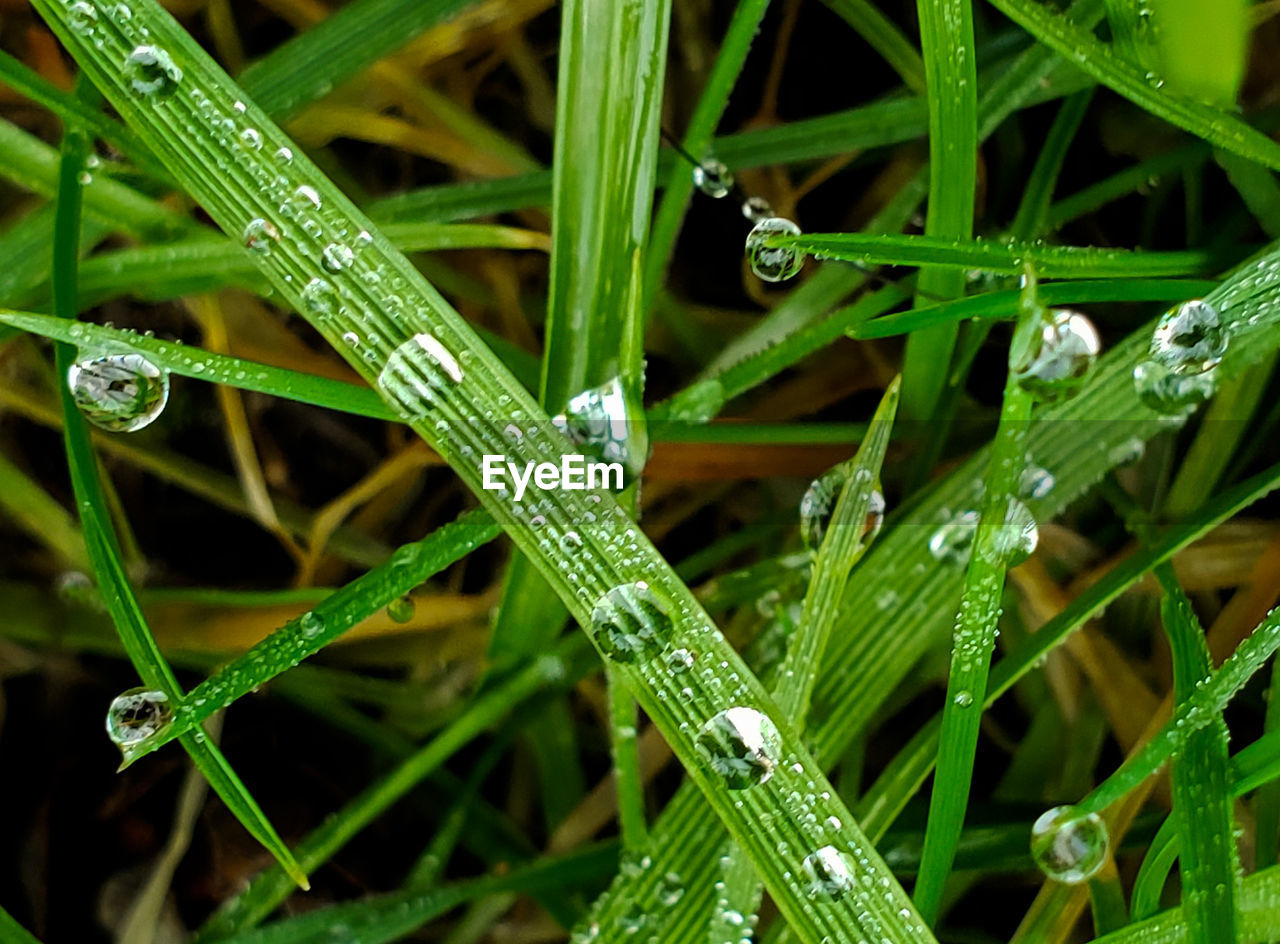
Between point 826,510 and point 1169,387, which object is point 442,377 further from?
point 1169,387

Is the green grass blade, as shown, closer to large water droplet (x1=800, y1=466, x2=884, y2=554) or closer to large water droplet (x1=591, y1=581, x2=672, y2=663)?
large water droplet (x1=591, y1=581, x2=672, y2=663)

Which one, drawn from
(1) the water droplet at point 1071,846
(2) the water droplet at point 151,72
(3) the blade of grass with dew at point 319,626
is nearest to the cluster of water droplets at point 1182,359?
(1) the water droplet at point 1071,846

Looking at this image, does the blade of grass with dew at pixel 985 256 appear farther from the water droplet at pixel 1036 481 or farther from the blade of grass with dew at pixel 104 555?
the blade of grass with dew at pixel 104 555

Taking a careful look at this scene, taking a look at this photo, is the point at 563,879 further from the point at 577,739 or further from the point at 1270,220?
the point at 1270,220

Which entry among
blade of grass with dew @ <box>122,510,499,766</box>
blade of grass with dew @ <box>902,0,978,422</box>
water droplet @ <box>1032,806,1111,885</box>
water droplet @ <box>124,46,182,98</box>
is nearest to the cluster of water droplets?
blade of grass with dew @ <box>902,0,978,422</box>

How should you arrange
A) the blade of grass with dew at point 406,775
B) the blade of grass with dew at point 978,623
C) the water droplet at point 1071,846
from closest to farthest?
the blade of grass with dew at point 978,623, the water droplet at point 1071,846, the blade of grass with dew at point 406,775

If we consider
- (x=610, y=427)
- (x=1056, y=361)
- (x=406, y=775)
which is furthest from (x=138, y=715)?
(x=1056, y=361)

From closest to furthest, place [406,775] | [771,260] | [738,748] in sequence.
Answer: [738,748], [771,260], [406,775]
